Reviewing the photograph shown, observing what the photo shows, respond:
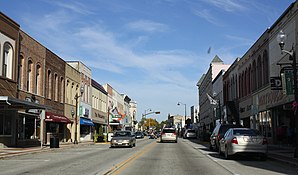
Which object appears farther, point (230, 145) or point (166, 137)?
point (166, 137)

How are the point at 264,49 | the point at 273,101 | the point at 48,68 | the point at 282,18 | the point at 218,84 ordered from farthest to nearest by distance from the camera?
the point at 218,84 → the point at 48,68 → the point at 264,49 → the point at 273,101 → the point at 282,18

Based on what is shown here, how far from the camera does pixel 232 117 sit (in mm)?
50031

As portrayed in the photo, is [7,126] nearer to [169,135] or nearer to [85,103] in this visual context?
[169,135]

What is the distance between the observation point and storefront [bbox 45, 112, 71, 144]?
1508 inches

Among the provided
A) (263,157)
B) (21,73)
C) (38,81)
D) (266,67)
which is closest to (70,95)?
(38,81)

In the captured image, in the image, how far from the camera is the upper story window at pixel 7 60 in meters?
30.3

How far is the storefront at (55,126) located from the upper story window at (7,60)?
7.69 m

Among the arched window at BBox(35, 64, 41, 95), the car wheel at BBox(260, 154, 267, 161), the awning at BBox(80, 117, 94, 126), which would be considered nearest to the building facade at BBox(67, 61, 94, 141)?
the awning at BBox(80, 117, 94, 126)

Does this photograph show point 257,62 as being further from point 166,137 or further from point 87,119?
point 87,119

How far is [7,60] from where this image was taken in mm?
31000

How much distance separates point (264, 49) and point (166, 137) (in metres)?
16.1

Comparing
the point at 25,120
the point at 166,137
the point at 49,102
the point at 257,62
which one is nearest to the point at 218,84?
Result: the point at 166,137

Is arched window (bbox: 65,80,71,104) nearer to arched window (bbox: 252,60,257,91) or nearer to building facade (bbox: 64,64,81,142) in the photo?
building facade (bbox: 64,64,81,142)

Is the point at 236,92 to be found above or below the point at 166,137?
above
